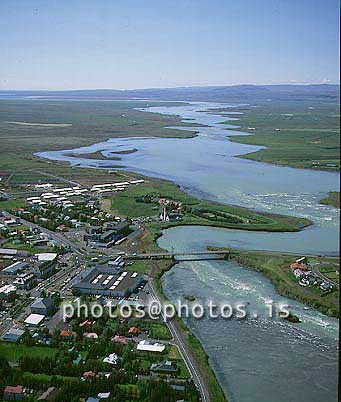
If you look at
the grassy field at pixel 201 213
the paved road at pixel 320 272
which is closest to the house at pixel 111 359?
the paved road at pixel 320 272

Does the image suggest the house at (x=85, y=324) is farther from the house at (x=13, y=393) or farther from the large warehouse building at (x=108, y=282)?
the house at (x=13, y=393)

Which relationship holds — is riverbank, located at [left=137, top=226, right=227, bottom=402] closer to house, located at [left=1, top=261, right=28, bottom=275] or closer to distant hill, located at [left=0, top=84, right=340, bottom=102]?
house, located at [left=1, top=261, right=28, bottom=275]

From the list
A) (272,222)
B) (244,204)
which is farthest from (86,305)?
(244,204)

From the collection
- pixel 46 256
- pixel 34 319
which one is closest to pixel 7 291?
pixel 34 319

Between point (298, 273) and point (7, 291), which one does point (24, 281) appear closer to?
point (7, 291)

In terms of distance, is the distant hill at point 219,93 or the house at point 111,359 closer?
the house at point 111,359
